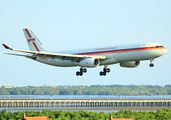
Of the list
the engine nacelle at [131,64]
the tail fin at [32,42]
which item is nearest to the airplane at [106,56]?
the engine nacelle at [131,64]

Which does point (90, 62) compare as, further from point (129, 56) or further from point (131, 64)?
point (131, 64)

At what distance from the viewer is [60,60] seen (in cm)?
8644

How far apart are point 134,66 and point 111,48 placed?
356 inches

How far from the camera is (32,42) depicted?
98750 millimetres

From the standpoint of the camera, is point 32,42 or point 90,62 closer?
point 90,62

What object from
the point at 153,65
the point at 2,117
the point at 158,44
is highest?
the point at 158,44

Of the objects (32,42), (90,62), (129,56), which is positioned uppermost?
(32,42)

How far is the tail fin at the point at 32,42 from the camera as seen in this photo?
98.2 m

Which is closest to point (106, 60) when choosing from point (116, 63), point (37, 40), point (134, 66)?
point (116, 63)

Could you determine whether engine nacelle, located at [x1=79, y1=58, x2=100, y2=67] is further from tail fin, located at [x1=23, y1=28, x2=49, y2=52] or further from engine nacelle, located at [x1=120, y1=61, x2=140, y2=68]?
tail fin, located at [x1=23, y1=28, x2=49, y2=52]

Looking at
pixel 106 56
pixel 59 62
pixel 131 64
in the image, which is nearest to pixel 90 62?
pixel 106 56

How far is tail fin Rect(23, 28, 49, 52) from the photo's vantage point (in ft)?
322

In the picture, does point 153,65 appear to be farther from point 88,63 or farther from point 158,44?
point 88,63

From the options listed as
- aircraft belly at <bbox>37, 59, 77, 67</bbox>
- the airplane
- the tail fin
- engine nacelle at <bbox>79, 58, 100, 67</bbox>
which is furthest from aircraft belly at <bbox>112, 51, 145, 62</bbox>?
the tail fin
